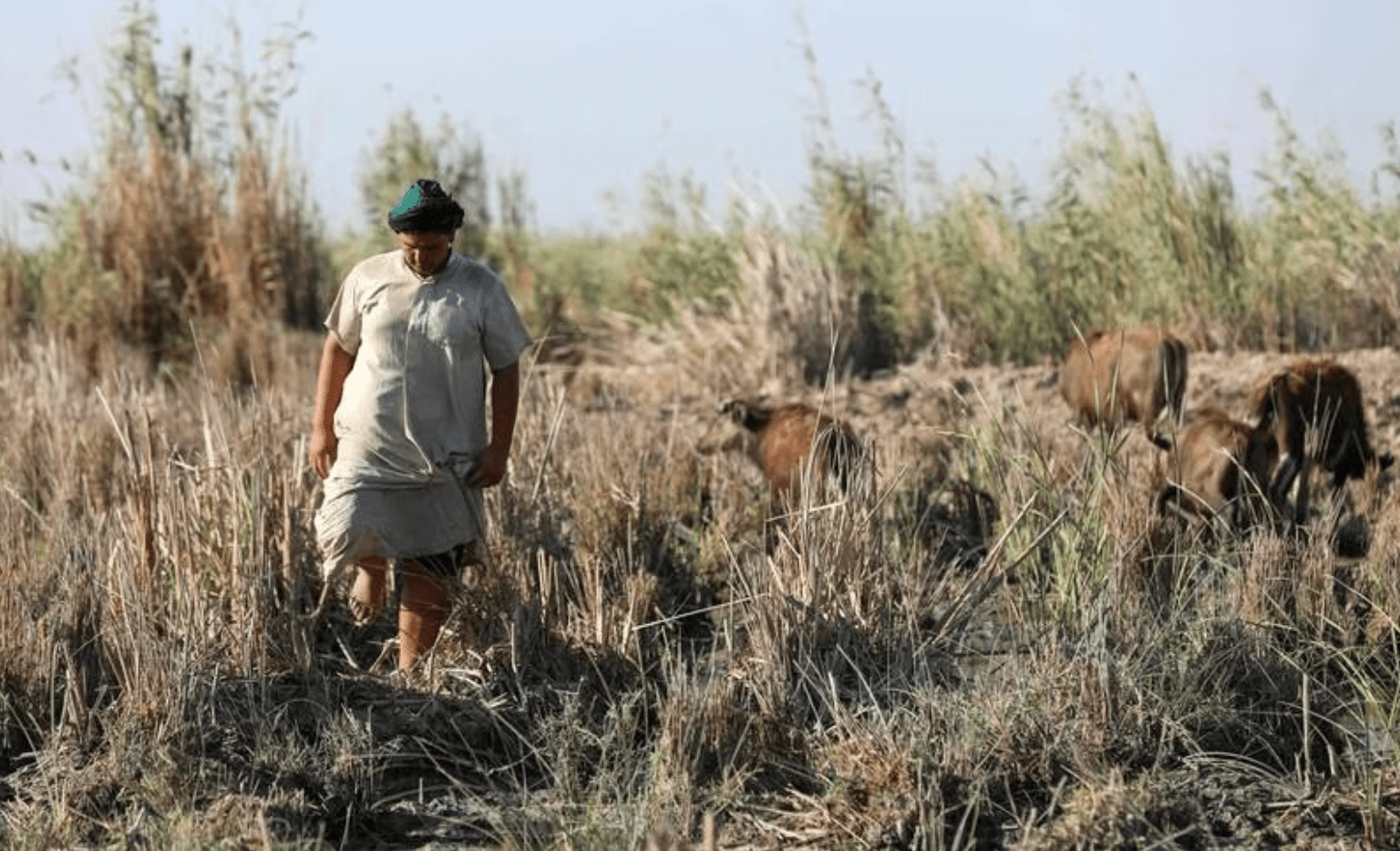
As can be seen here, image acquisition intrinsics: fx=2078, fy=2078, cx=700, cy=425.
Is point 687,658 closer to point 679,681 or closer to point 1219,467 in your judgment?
point 679,681

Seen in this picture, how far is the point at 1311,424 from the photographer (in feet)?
27.7

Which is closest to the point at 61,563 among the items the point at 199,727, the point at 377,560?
the point at 377,560

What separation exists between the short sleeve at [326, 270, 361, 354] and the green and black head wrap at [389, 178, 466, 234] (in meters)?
0.30

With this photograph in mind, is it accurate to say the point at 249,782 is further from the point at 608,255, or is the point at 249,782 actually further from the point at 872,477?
the point at 608,255

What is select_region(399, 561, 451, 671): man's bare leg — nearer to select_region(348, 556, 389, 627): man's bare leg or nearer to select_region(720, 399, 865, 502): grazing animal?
select_region(348, 556, 389, 627): man's bare leg

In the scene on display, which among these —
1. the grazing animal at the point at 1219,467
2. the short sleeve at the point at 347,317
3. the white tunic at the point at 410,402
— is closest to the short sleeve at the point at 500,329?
the white tunic at the point at 410,402

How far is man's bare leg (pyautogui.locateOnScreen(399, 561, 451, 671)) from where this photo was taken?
6418 mm

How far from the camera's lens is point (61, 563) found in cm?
676

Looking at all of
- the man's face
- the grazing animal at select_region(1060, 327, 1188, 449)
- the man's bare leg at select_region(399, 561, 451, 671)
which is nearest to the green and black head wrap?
the man's face

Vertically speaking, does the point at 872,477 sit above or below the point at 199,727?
above

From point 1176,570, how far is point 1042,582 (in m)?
0.63

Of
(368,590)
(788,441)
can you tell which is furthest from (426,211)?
(788,441)

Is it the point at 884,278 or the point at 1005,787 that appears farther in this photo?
the point at 884,278

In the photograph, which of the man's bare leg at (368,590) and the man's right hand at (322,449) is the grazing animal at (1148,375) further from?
the man's right hand at (322,449)
